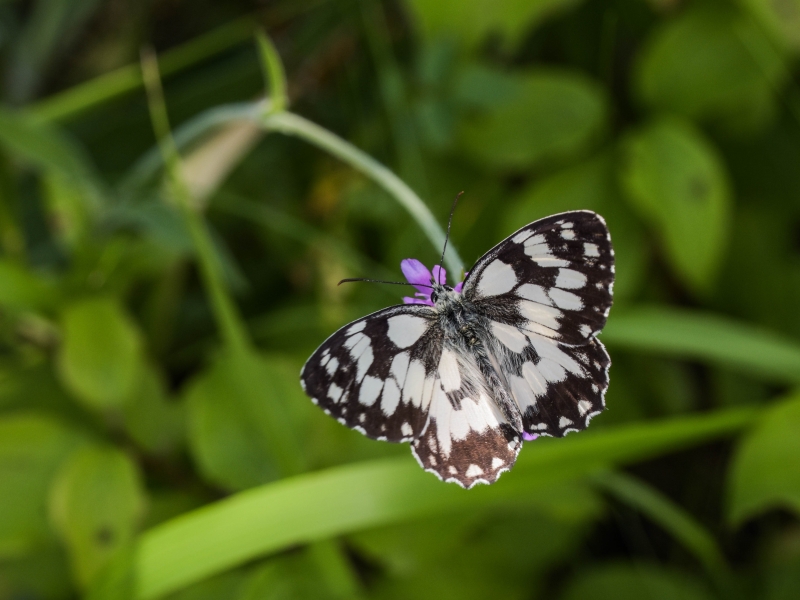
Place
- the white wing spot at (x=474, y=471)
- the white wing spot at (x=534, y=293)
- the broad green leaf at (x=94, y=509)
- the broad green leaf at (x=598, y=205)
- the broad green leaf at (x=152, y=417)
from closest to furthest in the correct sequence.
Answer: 1. the white wing spot at (x=474, y=471)
2. the white wing spot at (x=534, y=293)
3. the broad green leaf at (x=94, y=509)
4. the broad green leaf at (x=152, y=417)
5. the broad green leaf at (x=598, y=205)

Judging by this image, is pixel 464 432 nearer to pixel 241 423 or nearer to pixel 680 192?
pixel 241 423

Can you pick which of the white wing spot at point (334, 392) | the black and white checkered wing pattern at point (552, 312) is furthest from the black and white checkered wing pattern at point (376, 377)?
the black and white checkered wing pattern at point (552, 312)

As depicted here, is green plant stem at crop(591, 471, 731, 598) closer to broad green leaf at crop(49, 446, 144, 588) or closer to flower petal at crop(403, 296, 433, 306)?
flower petal at crop(403, 296, 433, 306)

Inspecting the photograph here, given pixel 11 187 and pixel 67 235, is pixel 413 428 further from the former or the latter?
pixel 11 187

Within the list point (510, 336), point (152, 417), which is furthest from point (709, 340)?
point (152, 417)

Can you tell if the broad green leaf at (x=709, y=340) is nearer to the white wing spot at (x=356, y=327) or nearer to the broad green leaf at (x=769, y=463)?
the broad green leaf at (x=769, y=463)

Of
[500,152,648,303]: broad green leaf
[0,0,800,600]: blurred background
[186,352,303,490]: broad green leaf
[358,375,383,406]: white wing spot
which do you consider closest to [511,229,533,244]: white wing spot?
[358,375,383,406]: white wing spot
